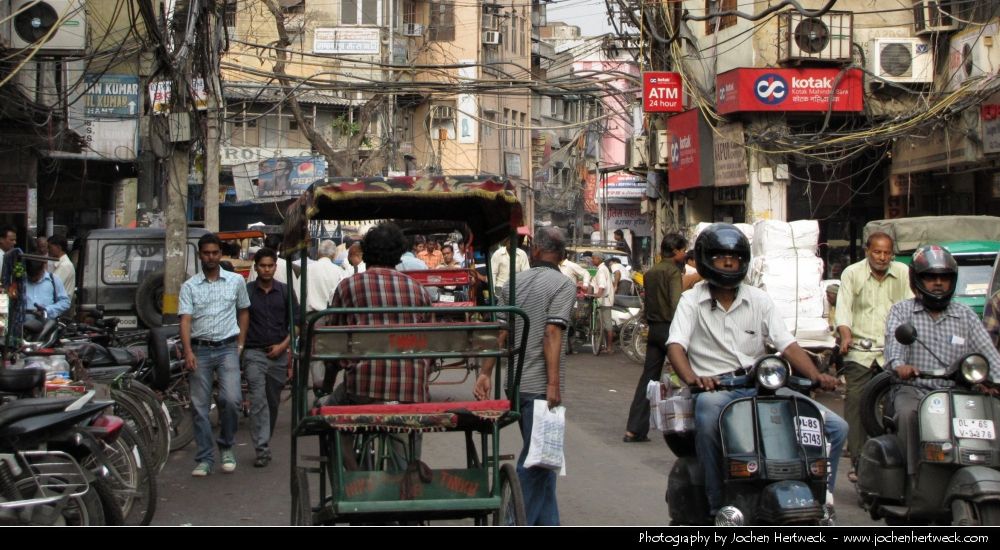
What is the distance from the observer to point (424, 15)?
4994cm

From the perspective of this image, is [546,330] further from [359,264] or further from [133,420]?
[359,264]

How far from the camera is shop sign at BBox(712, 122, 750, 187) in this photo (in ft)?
69.0

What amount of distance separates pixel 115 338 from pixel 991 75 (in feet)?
44.1

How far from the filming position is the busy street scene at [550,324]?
18.3 ft

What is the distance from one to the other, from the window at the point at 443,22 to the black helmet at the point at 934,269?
45.2 m

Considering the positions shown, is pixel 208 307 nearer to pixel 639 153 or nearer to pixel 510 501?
pixel 510 501

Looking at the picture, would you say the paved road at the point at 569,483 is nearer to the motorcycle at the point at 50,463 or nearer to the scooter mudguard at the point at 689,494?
the motorcycle at the point at 50,463

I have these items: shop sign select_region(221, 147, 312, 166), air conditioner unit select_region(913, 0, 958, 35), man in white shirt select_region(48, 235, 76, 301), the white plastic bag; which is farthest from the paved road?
shop sign select_region(221, 147, 312, 166)

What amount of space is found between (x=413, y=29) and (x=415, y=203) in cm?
4247

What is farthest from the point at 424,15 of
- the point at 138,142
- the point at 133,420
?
the point at 133,420

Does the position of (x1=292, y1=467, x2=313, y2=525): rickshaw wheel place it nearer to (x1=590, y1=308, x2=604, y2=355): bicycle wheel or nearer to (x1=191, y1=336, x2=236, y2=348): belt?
(x1=191, y1=336, x2=236, y2=348): belt

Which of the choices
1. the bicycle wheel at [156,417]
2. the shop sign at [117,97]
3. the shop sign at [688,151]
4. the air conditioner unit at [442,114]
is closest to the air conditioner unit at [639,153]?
the shop sign at [688,151]

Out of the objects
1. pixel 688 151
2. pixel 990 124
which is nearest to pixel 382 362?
pixel 990 124

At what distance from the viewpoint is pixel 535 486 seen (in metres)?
6.44
